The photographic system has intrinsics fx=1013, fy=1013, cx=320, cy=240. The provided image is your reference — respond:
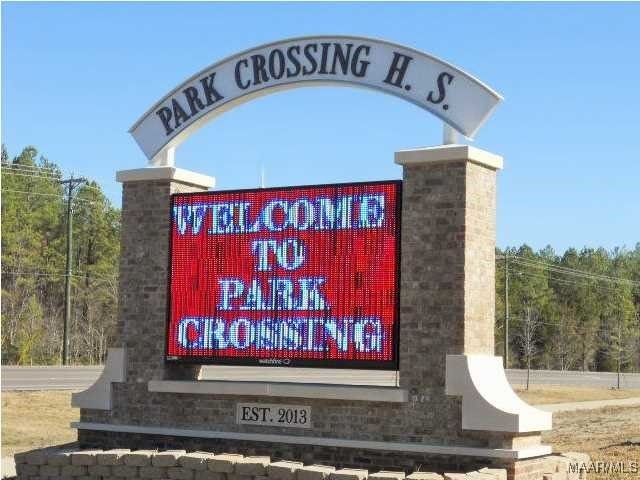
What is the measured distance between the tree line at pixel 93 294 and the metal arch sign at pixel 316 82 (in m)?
37.7

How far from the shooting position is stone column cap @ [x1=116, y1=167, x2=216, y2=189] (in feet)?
46.2

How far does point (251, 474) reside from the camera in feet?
37.1

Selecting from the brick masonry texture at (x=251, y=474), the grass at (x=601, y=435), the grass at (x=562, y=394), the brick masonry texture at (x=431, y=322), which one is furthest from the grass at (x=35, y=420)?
the grass at (x=562, y=394)

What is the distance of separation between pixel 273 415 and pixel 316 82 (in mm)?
4320

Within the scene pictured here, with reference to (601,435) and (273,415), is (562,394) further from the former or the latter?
(273,415)

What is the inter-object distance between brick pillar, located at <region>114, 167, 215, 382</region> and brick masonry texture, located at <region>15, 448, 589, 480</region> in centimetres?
181

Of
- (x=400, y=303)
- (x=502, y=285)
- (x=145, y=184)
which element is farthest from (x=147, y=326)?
(x=502, y=285)

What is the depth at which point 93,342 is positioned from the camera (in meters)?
60.4

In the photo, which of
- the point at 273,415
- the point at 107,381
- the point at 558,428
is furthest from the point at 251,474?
the point at 558,428

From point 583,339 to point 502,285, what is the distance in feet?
30.6

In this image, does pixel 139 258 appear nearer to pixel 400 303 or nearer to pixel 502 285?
pixel 400 303

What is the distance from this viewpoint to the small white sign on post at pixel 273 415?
41.4 ft

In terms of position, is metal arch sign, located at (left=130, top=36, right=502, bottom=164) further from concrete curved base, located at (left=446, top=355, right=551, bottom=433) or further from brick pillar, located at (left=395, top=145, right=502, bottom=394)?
concrete curved base, located at (left=446, top=355, right=551, bottom=433)

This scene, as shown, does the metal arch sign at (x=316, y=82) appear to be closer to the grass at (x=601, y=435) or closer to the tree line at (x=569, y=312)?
the grass at (x=601, y=435)
